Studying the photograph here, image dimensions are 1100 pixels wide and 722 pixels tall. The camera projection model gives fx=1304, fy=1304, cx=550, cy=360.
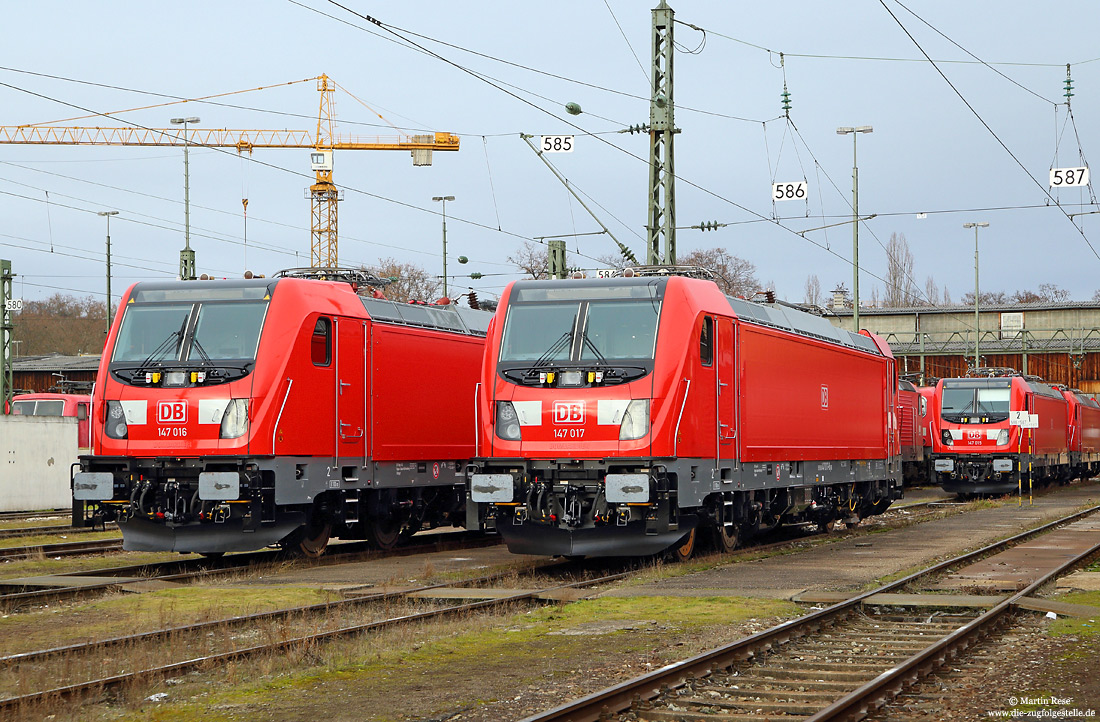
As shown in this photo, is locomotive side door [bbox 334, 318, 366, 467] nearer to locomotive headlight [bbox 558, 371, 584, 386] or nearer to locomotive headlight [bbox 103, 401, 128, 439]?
locomotive headlight [bbox 103, 401, 128, 439]

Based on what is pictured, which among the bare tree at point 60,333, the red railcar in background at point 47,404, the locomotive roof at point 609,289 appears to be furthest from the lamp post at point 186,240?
the bare tree at point 60,333

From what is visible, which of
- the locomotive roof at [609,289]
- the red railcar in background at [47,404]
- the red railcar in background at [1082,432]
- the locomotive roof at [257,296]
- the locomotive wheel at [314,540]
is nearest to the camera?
the locomotive roof at [609,289]

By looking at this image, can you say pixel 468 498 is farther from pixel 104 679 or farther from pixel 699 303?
pixel 104 679

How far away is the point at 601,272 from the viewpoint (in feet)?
65.1

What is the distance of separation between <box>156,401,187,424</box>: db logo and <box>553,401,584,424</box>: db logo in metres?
4.68

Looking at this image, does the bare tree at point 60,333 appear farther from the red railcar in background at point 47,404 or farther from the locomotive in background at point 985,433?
the locomotive in background at point 985,433

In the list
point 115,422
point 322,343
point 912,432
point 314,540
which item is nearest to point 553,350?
point 322,343

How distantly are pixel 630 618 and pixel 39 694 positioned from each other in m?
5.49

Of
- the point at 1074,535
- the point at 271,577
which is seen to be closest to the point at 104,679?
the point at 271,577

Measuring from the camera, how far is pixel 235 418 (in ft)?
53.2

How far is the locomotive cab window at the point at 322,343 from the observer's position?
56.2 ft

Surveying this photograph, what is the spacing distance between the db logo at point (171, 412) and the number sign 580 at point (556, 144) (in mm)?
10356

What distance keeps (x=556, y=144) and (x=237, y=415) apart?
34.5 ft

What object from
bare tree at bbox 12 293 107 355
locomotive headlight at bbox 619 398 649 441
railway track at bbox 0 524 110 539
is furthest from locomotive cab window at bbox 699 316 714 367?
bare tree at bbox 12 293 107 355
